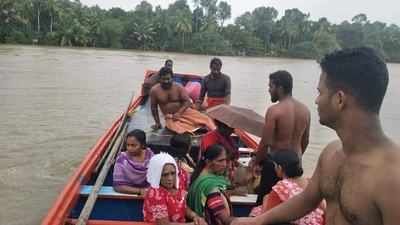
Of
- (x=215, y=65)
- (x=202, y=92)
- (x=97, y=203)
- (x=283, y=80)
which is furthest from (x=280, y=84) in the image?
(x=202, y=92)

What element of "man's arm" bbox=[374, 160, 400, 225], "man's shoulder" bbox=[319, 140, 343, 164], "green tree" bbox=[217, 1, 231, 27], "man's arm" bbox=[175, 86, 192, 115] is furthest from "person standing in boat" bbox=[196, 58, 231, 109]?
"green tree" bbox=[217, 1, 231, 27]

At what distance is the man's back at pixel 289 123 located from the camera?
3.70 meters

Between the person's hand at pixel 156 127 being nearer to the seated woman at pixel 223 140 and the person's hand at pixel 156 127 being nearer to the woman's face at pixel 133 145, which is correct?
the seated woman at pixel 223 140

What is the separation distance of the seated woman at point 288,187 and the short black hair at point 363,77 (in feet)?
3.88

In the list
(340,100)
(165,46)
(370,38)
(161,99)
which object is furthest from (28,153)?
(370,38)

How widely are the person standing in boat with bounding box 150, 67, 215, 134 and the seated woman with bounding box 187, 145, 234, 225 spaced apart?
9.20ft

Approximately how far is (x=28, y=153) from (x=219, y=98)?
3638 mm

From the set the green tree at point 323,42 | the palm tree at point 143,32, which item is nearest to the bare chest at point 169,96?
the palm tree at point 143,32

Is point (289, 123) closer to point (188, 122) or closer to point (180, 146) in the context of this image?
point (180, 146)

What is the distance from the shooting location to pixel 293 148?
12.6 feet

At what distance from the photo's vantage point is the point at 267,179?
365 centimetres

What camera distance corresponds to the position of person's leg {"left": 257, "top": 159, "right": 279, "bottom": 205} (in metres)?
3.58

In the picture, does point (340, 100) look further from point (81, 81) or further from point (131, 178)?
point (81, 81)

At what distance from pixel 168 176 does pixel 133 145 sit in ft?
3.06
